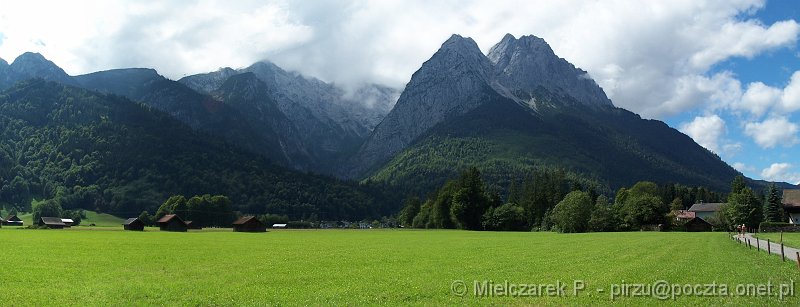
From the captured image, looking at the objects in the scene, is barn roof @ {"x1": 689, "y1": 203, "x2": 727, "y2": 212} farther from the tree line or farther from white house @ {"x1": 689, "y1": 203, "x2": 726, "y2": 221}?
the tree line

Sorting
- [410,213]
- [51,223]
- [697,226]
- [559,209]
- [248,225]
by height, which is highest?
[559,209]

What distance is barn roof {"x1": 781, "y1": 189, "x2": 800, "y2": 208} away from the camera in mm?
122500

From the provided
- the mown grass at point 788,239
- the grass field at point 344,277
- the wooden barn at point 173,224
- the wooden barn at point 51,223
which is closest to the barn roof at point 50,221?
the wooden barn at point 51,223

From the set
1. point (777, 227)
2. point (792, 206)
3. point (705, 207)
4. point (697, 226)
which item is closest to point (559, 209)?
point (697, 226)

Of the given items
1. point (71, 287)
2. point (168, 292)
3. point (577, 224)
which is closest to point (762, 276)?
point (168, 292)

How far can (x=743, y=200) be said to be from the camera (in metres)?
123

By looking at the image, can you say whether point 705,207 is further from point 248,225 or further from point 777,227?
point 248,225

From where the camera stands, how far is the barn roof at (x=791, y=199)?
122500mm

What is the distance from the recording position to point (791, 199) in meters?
124

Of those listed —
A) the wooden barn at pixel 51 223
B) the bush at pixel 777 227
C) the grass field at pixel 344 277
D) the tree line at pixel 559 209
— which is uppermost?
the tree line at pixel 559 209

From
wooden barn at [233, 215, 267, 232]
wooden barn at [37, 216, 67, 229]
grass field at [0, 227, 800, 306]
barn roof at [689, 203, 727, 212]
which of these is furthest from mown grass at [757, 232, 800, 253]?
wooden barn at [37, 216, 67, 229]

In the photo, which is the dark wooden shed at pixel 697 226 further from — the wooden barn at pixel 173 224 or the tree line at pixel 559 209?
the wooden barn at pixel 173 224

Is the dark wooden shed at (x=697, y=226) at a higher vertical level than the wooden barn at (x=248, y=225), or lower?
higher

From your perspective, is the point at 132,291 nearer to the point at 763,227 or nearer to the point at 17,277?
the point at 17,277
